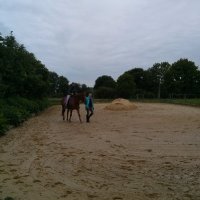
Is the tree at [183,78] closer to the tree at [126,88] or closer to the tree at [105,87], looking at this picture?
the tree at [126,88]

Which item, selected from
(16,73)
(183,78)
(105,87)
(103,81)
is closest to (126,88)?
(105,87)

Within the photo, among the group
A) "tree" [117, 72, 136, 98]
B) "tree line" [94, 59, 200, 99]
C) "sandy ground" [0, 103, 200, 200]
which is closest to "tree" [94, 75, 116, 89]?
"tree line" [94, 59, 200, 99]

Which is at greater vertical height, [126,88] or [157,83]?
[157,83]

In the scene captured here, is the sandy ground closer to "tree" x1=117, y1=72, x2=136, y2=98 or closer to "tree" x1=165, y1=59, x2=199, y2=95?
"tree" x1=117, y1=72, x2=136, y2=98

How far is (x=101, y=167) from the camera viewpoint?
9219mm

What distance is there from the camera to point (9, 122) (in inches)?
741

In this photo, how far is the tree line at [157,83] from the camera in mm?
86750

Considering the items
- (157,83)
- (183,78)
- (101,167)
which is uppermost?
(183,78)

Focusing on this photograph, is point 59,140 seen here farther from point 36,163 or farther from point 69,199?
point 69,199

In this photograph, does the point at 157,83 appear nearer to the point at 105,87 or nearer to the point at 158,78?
the point at 158,78

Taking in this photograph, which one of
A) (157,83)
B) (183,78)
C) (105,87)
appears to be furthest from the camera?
(157,83)

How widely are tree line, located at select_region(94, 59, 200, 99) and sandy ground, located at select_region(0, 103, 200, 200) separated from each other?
6562cm

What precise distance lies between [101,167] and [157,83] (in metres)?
96.8

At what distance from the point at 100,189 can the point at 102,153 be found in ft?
12.8
